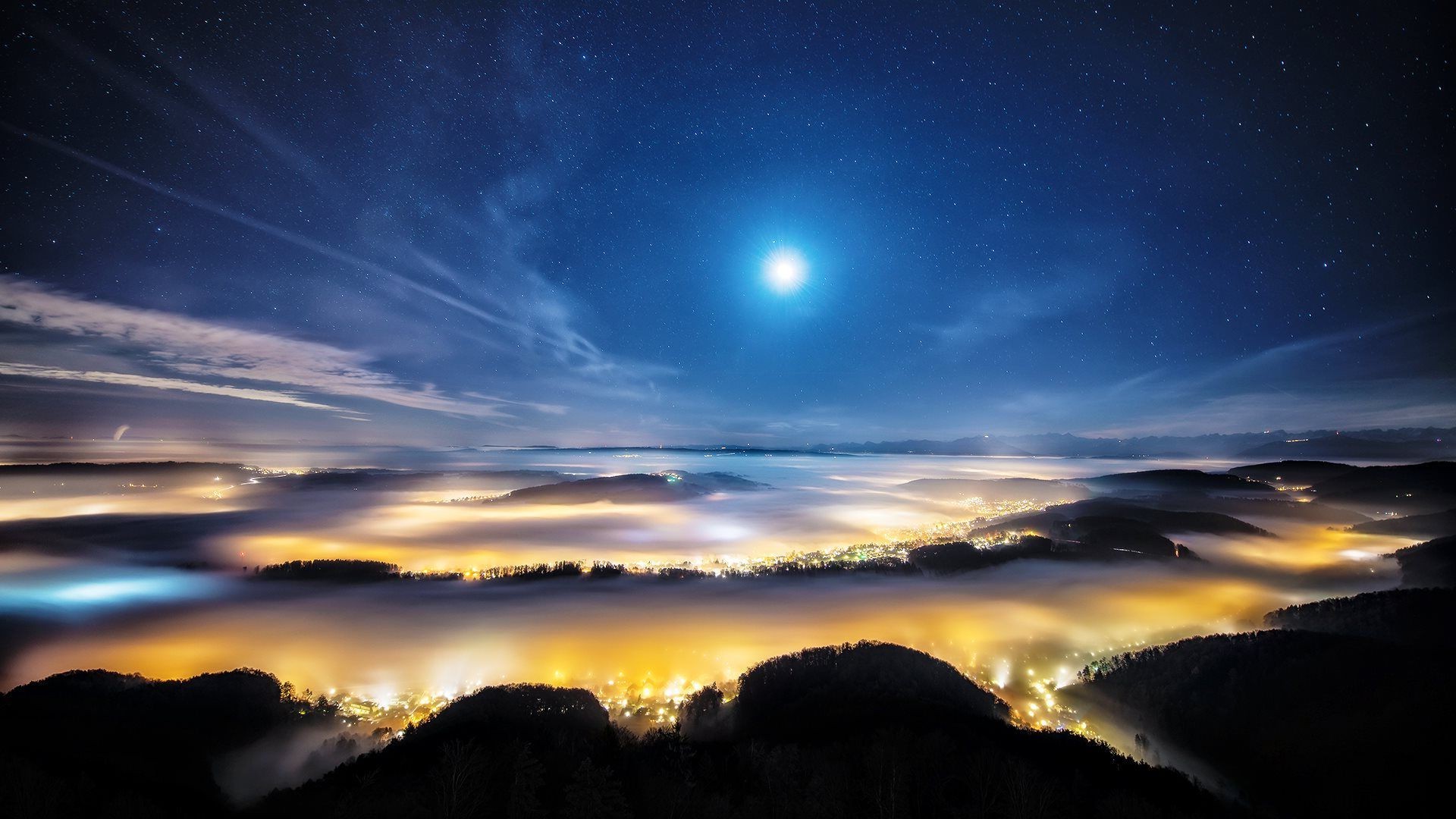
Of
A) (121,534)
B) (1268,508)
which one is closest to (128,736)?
(121,534)

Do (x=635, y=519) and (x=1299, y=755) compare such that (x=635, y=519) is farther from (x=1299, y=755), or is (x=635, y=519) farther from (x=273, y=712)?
(x=1299, y=755)

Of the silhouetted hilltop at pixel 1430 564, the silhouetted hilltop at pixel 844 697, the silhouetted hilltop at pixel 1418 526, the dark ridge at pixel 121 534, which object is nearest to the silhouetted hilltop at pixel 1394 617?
the silhouetted hilltop at pixel 1430 564

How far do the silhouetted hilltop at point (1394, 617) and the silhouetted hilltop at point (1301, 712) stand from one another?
Answer: 306 inches

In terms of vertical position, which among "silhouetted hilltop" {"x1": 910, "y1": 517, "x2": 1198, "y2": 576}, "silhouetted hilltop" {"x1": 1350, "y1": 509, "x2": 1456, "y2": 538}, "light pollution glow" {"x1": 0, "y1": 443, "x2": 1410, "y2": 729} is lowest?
"light pollution glow" {"x1": 0, "y1": 443, "x2": 1410, "y2": 729}

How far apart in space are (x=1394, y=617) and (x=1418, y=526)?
389 feet

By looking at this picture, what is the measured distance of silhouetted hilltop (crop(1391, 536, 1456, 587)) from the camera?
75.2 metres

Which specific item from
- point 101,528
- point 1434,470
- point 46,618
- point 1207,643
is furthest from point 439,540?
point 1434,470

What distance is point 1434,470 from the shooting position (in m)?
168

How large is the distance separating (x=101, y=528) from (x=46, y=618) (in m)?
95.1

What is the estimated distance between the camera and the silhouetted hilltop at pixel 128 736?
26.4 metres

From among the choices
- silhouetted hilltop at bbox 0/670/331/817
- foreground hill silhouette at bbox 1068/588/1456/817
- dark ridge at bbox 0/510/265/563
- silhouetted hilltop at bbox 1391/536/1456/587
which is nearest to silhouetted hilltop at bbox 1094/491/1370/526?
silhouetted hilltop at bbox 1391/536/1456/587

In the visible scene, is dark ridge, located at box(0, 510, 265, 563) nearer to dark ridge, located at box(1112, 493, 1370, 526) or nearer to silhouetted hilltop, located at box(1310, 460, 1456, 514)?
dark ridge, located at box(1112, 493, 1370, 526)

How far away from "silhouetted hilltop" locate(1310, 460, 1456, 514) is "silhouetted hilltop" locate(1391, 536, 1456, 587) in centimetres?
10547

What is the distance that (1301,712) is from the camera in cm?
3941
